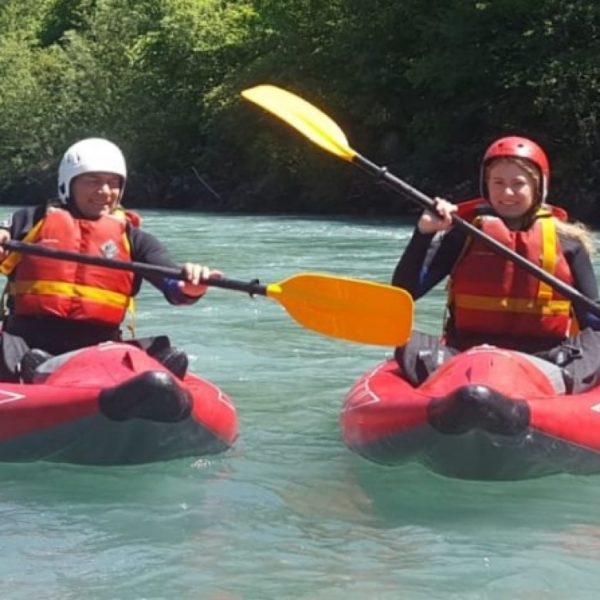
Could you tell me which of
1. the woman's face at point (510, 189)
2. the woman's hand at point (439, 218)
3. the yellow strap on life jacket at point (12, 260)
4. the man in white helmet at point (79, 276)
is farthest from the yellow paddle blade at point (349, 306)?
the yellow strap on life jacket at point (12, 260)

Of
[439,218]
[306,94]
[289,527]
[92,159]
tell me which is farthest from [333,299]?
[306,94]

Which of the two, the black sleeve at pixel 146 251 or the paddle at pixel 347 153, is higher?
the paddle at pixel 347 153

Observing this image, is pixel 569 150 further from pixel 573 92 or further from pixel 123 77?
pixel 123 77

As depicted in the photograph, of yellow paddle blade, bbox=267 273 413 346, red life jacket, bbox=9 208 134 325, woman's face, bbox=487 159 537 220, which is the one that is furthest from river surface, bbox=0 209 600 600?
woman's face, bbox=487 159 537 220

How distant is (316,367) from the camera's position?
20.4ft

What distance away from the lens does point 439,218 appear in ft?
13.9

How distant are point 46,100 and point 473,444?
2737 cm

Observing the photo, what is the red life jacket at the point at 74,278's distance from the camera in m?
4.48

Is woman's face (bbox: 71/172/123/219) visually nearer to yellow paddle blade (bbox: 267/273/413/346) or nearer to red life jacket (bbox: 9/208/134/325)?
red life jacket (bbox: 9/208/134/325)

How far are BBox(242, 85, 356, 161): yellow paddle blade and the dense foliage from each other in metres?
12.7

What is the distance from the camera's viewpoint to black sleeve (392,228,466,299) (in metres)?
4.44

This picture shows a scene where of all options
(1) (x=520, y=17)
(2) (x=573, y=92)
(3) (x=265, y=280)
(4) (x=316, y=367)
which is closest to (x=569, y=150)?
(2) (x=573, y=92)

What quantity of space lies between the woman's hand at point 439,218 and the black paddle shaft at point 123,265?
0.57 m

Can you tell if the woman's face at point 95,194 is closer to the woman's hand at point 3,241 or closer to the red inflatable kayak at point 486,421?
the woman's hand at point 3,241
